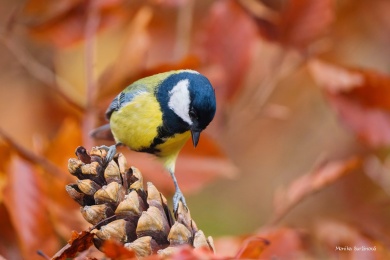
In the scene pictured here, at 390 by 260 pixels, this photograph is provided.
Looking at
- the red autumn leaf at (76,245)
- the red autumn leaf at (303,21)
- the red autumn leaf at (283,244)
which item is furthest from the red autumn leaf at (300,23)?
the red autumn leaf at (76,245)

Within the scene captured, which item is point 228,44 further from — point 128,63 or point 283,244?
point 283,244

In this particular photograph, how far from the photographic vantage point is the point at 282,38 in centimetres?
112

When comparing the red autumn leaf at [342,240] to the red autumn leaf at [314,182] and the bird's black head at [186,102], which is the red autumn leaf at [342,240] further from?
the bird's black head at [186,102]

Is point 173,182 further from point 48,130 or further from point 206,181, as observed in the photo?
point 48,130

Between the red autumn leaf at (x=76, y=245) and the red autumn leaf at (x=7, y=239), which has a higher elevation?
the red autumn leaf at (x=7, y=239)

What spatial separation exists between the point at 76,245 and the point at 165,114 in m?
0.58

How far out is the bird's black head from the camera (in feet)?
3.54

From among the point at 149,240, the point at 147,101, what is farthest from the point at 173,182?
the point at 149,240

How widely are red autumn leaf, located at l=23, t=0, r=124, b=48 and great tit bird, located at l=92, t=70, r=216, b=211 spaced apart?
0.42 feet

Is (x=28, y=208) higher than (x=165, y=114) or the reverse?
the reverse

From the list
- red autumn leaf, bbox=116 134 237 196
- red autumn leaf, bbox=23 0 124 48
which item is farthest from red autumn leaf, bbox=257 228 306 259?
red autumn leaf, bbox=23 0 124 48

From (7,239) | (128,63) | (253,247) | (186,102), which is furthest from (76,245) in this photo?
(186,102)

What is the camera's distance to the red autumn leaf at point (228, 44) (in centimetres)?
110

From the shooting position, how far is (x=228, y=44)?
1.10 metres
